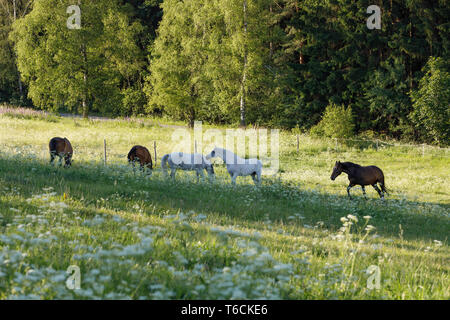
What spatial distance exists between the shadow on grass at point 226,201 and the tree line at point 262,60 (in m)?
25.8

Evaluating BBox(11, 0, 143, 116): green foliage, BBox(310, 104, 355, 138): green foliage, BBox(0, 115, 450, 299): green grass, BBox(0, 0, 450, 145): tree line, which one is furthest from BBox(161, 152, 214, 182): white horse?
BBox(11, 0, 143, 116): green foliage

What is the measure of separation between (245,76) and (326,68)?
1292cm

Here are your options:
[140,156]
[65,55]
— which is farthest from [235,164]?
[65,55]

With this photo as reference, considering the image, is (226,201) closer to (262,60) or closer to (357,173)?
(357,173)

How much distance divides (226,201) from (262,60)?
102 feet

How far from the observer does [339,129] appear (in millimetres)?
41562

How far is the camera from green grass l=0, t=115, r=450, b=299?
4.62 meters

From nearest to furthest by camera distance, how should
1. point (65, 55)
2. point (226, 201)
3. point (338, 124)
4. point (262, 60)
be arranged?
point (226, 201)
point (338, 124)
point (262, 60)
point (65, 55)

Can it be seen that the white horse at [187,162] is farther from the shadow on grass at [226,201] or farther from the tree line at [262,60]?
the tree line at [262,60]

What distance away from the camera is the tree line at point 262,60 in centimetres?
4275

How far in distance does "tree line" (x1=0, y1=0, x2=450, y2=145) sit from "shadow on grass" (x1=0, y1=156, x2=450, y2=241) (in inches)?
1015

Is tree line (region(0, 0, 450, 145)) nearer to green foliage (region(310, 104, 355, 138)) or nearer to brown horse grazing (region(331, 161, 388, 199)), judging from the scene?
green foliage (region(310, 104, 355, 138))

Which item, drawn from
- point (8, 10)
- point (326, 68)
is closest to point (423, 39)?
point (326, 68)

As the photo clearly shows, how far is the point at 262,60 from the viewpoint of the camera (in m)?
42.5
